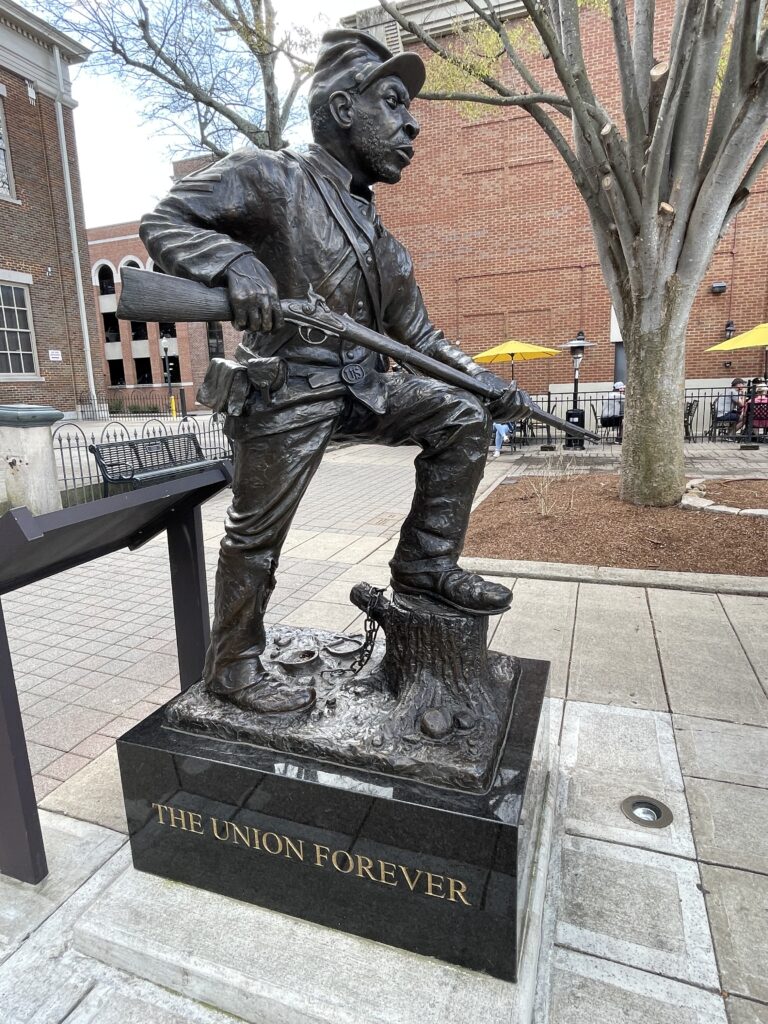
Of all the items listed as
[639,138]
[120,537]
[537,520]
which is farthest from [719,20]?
[120,537]

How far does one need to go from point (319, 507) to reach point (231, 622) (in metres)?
6.71

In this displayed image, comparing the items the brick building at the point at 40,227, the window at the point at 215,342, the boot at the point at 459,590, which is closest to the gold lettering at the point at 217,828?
the boot at the point at 459,590

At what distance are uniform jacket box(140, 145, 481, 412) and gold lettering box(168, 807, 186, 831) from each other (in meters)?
1.37

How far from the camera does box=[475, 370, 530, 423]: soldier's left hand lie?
2289 millimetres

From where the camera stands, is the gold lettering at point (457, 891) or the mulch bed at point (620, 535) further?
the mulch bed at point (620, 535)

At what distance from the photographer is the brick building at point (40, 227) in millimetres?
18656

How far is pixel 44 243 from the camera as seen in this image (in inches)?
785

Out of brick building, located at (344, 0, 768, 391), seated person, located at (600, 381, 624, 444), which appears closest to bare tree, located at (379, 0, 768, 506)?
seated person, located at (600, 381, 624, 444)

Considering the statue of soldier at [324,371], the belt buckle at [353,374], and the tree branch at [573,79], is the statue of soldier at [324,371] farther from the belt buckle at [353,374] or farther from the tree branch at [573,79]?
the tree branch at [573,79]

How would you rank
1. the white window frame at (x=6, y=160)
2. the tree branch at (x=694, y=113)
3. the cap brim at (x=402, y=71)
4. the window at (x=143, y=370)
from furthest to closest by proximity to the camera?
the window at (x=143, y=370) → the white window frame at (x=6, y=160) → the tree branch at (x=694, y=113) → the cap brim at (x=402, y=71)

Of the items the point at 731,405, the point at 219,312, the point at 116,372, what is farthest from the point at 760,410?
the point at 116,372

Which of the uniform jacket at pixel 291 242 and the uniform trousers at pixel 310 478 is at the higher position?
the uniform jacket at pixel 291 242

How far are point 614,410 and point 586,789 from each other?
624 inches

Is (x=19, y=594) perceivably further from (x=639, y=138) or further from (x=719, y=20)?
(x=719, y=20)
